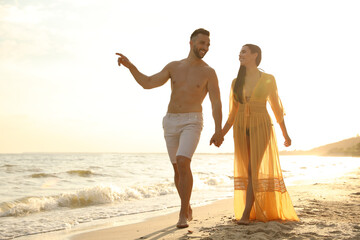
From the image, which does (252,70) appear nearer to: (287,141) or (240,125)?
(240,125)

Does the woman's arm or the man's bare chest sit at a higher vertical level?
the man's bare chest

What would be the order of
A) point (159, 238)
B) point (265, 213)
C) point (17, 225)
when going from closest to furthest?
point (159, 238)
point (265, 213)
point (17, 225)

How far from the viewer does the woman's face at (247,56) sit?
4.31m

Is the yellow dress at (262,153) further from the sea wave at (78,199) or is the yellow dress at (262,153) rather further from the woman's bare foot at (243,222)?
the sea wave at (78,199)

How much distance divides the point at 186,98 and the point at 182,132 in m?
0.41

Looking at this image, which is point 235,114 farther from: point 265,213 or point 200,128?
point 265,213

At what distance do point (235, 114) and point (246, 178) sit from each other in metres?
0.80

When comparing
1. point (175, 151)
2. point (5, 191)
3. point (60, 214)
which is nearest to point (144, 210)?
point (60, 214)

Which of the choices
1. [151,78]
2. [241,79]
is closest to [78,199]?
[151,78]

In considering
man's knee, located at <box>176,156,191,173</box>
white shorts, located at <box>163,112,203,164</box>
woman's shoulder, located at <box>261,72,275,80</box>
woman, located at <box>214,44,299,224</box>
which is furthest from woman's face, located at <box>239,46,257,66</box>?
man's knee, located at <box>176,156,191,173</box>

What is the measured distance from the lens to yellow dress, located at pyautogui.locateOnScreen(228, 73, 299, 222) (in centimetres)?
421

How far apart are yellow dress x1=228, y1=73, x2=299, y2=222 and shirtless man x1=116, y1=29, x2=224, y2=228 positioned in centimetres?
33

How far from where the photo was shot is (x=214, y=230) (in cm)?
384

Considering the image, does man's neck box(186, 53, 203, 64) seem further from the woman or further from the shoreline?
the shoreline
